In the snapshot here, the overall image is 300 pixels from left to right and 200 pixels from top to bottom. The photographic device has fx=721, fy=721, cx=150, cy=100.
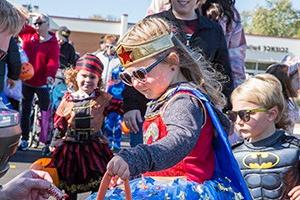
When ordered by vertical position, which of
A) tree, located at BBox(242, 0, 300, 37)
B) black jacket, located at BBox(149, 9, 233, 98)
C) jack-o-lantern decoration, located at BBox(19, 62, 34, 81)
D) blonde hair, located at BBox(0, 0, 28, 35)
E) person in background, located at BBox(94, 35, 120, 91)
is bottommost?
tree, located at BBox(242, 0, 300, 37)

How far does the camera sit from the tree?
73438 millimetres

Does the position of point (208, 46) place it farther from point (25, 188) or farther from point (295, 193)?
point (25, 188)

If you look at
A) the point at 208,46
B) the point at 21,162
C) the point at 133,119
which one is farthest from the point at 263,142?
the point at 21,162

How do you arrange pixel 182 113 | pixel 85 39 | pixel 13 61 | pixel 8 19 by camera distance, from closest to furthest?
1. pixel 8 19
2. pixel 182 113
3. pixel 13 61
4. pixel 85 39

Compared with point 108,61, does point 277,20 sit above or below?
below

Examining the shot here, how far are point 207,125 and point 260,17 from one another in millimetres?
74067

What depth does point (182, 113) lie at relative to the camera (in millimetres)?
3059

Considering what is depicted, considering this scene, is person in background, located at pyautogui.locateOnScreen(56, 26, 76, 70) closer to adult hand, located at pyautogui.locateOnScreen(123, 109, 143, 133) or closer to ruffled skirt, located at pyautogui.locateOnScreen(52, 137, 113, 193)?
ruffled skirt, located at pyautogui.locateOnScreen(52, 137, 113, 193)

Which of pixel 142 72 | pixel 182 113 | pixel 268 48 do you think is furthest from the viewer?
pixel 268 48

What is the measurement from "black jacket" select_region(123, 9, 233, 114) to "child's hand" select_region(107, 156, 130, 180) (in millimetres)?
1937

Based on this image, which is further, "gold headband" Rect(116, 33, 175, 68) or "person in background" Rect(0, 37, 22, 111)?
"person in background" Rect(0, 37, 22, 111)

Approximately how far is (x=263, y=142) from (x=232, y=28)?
109 centimetres

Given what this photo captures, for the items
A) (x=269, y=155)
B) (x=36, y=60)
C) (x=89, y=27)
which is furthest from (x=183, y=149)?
(x=89, y=27)

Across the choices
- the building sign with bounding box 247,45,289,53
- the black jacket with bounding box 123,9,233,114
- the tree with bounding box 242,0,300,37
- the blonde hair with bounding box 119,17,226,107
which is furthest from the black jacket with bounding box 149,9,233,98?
the tree with bounding box 242,0,300,37
